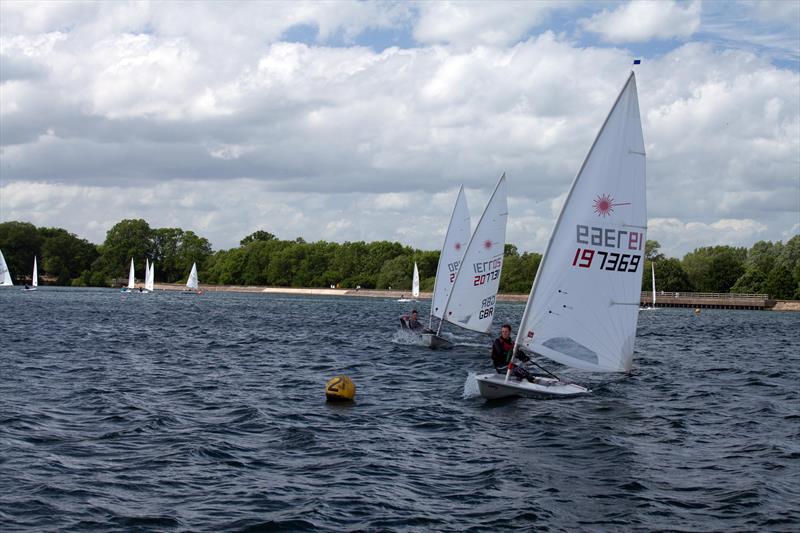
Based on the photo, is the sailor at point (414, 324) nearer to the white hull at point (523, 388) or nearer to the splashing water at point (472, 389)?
the splashing water at point (472, 389)

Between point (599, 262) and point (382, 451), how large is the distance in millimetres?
8323

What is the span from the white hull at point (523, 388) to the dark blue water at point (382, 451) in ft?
1.05

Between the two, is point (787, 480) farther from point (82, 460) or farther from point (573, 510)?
point (82, 460)

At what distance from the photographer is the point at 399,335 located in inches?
1913

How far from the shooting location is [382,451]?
18.8 meters

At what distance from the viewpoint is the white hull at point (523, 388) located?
80.1 ft

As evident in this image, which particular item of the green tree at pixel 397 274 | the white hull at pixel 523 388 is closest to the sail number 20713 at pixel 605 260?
the white hull at pixel 523 388

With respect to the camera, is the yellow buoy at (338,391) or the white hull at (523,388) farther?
the yellow buoy at (338,391)

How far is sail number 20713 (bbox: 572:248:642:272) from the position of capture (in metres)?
23.2

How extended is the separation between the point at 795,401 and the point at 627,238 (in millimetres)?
8892

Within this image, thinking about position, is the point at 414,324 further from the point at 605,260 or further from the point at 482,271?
the point at 605,260

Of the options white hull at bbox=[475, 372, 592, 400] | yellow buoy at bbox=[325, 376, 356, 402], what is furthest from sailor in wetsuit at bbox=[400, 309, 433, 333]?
white hull at bbox=[475, 372, 592, 400]

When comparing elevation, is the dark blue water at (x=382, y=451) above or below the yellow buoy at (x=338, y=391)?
below

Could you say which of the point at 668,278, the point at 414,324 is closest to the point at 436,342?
the point at 414,324
